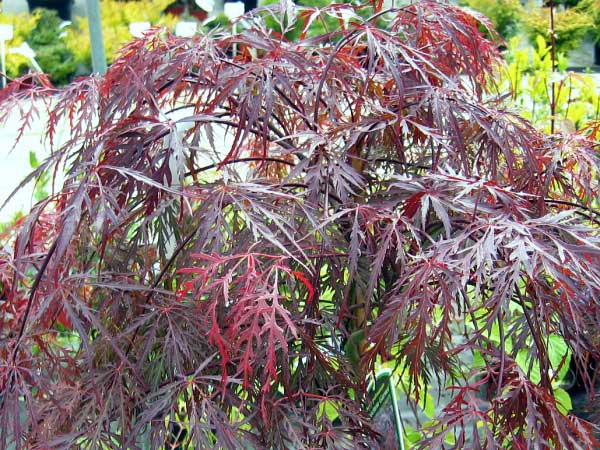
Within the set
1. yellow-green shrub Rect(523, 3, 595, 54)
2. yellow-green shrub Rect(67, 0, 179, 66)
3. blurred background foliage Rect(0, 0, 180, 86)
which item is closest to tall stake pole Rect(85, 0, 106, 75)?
blurred background foliage Rect(0, 0, 180, 86)

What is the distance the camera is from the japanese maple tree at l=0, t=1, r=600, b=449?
2.33 ft

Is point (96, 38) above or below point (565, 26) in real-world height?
above

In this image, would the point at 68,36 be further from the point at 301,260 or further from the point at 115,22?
the point at 301,260

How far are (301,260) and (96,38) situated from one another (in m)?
1.27

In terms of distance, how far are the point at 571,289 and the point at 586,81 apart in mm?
1469

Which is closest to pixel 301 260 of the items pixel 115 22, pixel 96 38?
pixel 96 38

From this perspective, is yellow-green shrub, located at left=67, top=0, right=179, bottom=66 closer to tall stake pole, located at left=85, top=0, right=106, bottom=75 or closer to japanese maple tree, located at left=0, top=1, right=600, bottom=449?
tall stake pole, located at left=85, top=0, right=106, bottom=75

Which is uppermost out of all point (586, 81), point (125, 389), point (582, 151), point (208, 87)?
point (208, 87)

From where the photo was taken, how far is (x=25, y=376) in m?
0.87

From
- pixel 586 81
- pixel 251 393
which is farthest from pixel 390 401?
pixel 586 81

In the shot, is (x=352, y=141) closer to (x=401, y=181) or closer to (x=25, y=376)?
(x=401, y=181)

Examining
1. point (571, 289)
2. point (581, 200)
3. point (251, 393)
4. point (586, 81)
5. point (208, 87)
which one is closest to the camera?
point (571, 289)

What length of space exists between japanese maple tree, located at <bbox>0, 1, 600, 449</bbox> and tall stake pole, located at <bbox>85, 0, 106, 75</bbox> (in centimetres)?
88

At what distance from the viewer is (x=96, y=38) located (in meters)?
1.85
